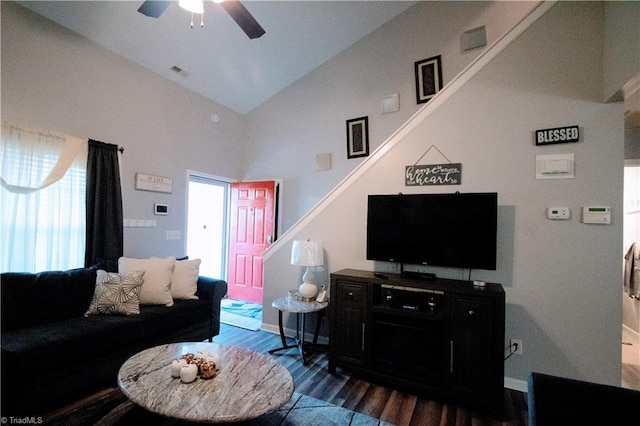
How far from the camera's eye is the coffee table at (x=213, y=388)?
1340 mm

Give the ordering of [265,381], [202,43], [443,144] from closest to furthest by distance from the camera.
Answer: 1. [265,381]
2. [443,144]
3. [202,43]

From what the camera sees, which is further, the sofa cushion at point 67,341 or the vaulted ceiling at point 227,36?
the vaulted ceiling at point 227,36

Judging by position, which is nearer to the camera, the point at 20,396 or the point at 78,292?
the point at 20,396

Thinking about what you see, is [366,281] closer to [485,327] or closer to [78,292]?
[485,327]

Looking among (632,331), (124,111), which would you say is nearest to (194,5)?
(124,111)

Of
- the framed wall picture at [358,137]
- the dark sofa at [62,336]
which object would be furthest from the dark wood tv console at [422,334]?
the framed wall picture at [358,137]

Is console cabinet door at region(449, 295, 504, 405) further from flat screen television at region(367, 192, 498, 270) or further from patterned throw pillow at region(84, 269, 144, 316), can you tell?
patterned throw pillow at region(84, 269, 144, 316)

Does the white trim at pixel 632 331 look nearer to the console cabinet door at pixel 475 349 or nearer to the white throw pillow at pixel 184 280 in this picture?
the console cabinet door at pixel 475 349

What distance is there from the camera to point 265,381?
161 centimetres

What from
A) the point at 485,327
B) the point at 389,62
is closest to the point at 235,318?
the point at 485,327

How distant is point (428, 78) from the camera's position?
3.72 metres

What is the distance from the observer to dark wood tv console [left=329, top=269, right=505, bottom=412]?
2064 mm

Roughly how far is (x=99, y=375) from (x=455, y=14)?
5.23 metres

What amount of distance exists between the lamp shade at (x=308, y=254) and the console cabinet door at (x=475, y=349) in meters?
1.30
